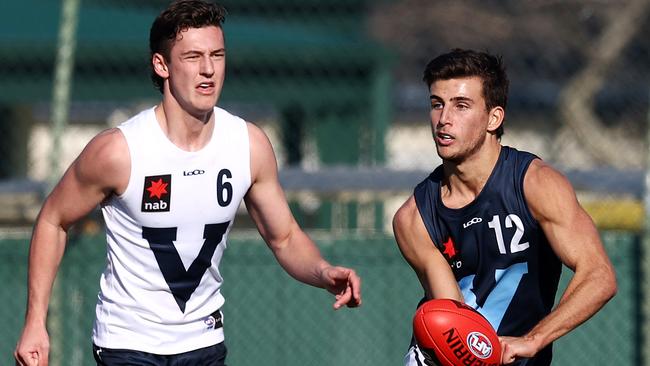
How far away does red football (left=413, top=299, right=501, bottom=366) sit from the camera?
4.54 metres

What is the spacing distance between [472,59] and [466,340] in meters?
1.24

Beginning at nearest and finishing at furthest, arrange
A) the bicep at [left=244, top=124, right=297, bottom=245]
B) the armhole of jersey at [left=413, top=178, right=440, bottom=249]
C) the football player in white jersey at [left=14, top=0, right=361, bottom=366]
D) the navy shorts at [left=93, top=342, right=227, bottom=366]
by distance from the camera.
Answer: the football player in white jersey at [left=14, top=0, right=361, bottom=366]
the navy shorts at [left=93, top=342, right=227, bottom=366]
the bicep at [left=244, top=124, right=297, bottom=245]
the armhole of jersey at [left=413, top=178, right=440, bottom=249]

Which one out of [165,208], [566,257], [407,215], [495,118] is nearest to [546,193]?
[566,257]

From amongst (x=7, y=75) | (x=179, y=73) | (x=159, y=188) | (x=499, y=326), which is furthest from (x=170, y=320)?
(x=7, y=75)

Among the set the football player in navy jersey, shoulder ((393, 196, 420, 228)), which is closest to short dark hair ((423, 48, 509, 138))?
the football player in navy jersey

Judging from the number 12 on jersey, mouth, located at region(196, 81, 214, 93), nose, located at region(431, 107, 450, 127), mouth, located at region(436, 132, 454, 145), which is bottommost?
the number 12 on jersey

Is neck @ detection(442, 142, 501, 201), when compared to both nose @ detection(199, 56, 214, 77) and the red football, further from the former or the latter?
nose @ detection(199, 56, 214, 77)

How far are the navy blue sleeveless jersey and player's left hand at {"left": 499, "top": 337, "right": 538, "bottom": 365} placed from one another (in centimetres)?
52

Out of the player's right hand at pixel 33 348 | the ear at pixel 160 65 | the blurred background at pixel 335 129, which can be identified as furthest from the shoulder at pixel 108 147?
the blurred background at pixel 335 129

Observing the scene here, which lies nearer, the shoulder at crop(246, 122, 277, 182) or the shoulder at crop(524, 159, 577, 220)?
the shoulder at crop(524, 159, 577, 220)

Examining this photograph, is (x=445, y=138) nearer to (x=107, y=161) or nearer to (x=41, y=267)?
(x=107, y=161)

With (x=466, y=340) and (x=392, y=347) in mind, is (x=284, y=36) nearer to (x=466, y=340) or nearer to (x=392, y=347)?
(x=392, y=347)

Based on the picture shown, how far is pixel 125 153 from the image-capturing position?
479cm

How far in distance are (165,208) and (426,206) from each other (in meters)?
1.17
